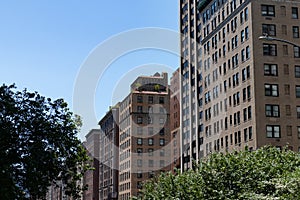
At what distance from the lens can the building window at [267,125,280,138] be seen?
250 ft

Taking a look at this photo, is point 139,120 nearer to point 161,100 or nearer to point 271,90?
point 161,100

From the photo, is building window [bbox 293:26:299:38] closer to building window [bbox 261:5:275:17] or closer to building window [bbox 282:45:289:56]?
building window [bbox 282:45:289:56]

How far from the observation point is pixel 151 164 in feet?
478

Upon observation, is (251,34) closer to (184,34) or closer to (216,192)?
(184,34)

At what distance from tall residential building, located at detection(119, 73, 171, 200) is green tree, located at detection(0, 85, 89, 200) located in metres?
102

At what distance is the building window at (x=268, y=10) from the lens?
80250mm

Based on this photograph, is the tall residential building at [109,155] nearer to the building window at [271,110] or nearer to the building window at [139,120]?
the building window at [139,120]

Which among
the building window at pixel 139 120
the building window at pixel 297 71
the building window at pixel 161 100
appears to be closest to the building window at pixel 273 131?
the building window at pixel 297 71

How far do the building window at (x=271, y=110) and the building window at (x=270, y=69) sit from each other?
192 inches

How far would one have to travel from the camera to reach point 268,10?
264 ft

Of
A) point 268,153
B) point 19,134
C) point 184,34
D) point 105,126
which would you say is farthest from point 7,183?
point 105,126

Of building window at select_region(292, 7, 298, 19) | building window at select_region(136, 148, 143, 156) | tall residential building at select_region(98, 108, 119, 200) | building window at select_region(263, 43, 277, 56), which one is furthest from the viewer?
tall residential building at select_region(98, 108, 119, 200)

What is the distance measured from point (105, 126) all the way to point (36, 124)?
154 metres

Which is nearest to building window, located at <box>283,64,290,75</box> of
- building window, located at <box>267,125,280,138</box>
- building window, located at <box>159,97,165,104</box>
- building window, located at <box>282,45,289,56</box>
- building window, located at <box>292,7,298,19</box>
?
building window, located at <box>282,45,289,56</box>
